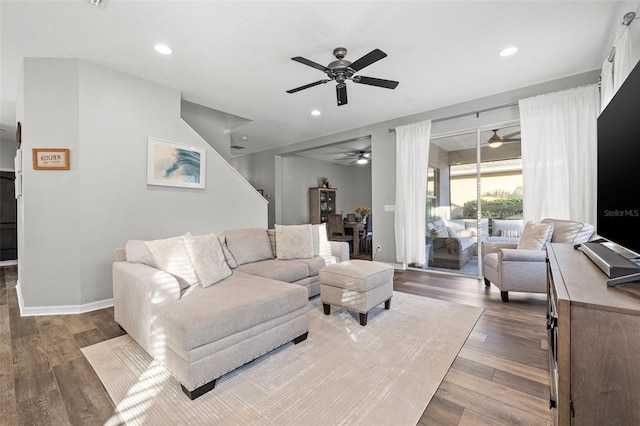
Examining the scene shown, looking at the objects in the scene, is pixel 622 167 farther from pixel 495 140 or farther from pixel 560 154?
pixel 495 140

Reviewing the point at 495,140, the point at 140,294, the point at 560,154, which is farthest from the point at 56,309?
the point at 560,154

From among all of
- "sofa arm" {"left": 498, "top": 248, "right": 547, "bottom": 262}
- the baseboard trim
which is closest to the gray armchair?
"sofa arm" {"left": 498, "top": 248, "right": 547, "bottom": 262}

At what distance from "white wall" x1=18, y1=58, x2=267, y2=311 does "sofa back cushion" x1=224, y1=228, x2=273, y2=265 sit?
3.53 feet

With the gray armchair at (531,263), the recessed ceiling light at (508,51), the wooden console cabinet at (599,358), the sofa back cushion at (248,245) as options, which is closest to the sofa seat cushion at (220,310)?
the sofa back cushion at (248,245)

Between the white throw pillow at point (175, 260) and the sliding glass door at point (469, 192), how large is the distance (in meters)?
3.74

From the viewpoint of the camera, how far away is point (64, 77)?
2.89 m

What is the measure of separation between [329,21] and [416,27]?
2.52ft

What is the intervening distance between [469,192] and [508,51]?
2.03 meters

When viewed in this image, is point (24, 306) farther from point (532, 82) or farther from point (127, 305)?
point (532, 82)

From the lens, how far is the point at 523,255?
288 centimetres

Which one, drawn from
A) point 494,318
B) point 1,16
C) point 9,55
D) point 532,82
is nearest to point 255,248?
point 494,318

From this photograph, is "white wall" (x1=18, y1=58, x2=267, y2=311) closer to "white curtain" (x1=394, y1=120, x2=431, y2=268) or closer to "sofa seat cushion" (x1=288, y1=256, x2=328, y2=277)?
"sofa seat cushion" (x1=288, y1=256, x2=328, y2=277)

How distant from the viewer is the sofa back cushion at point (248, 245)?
316 centimetres

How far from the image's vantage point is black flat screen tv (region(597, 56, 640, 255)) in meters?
1.19
